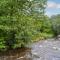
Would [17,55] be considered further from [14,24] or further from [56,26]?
[56,26]

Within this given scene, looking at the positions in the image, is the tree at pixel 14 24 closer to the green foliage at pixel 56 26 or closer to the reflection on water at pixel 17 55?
the reflection on water at pixel 17 55

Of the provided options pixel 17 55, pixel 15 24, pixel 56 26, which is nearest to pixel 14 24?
pixel 15 24

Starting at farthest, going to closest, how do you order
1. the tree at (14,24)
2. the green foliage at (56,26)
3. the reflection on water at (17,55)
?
the green foliage at (56,26) < the tree at (14,24) < the reflection on water at (17,55)

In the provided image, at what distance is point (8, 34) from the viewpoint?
1386 centimetres

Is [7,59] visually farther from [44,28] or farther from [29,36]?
[44,28]

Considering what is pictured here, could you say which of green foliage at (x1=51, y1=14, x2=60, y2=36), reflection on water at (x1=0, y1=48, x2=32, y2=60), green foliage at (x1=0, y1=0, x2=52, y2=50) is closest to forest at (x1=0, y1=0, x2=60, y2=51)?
green foliage at (x1=0, y1=0, x2=52, y2=50)

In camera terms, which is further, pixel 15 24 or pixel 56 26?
pixel 56 26

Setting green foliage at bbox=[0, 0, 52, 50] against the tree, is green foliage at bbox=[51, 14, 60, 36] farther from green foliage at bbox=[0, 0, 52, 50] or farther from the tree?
the tree

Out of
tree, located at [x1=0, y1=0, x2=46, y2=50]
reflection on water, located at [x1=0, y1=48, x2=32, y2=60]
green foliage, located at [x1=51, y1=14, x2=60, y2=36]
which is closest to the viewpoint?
reflection on water, located at [x1=0, y1=48, x2=32, y2=60]

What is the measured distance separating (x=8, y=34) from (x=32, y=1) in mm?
3322

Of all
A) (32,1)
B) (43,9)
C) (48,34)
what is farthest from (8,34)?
(48,34)

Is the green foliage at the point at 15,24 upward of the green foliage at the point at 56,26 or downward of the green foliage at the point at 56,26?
upward

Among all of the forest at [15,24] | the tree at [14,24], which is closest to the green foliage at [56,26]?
the forest at [15,24]

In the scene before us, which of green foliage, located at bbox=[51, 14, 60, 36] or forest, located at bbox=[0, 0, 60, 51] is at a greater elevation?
forest, located at bbox=[0, 0, 60, 51]
